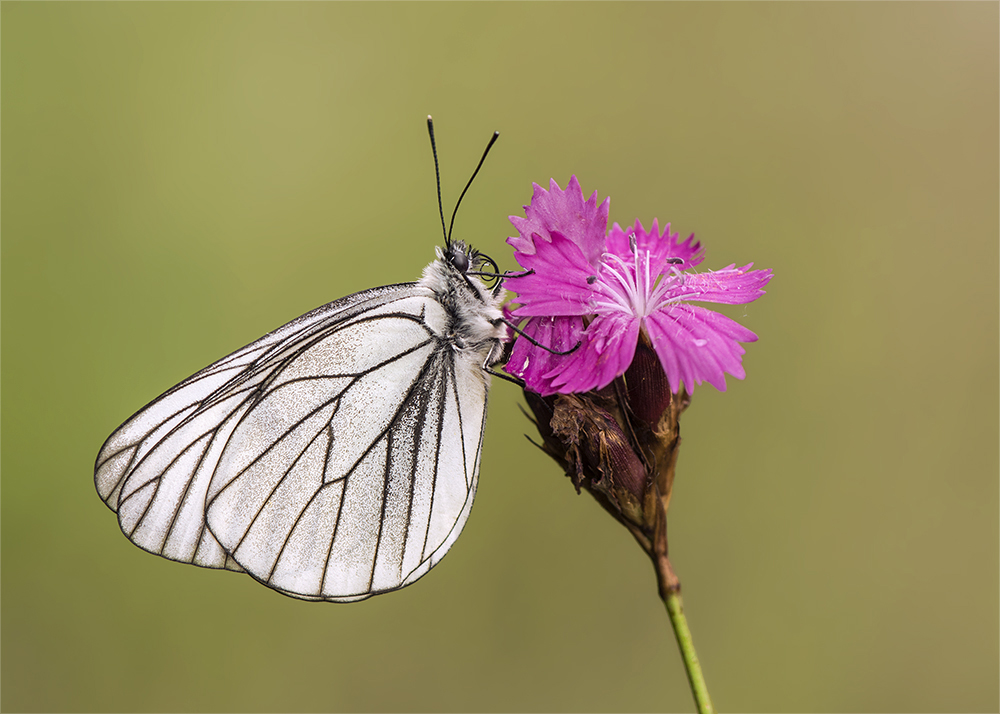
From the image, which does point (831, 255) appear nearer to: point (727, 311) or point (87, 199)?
point (727, 311)

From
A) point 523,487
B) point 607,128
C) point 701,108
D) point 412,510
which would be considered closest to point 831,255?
point 701,108

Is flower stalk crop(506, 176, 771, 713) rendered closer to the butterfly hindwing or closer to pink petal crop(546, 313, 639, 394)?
pink petal crop(546, 313, 639, 394)

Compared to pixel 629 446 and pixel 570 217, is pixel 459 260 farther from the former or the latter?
pixel 629 446

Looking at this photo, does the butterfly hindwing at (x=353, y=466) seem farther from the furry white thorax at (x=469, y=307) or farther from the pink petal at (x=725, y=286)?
the pink petal at (x=725, y=286)

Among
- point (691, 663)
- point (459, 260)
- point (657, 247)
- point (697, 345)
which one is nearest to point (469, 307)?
point (459, 260)

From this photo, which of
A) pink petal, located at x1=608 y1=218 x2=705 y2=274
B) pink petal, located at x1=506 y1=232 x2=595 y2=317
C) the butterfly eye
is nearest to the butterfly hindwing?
the butterfly eye

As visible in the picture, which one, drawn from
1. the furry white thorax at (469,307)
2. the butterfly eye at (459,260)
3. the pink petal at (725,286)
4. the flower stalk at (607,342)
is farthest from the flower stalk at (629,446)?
the butterfly eye at (459,260)

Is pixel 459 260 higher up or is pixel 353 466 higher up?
pixel 459 260
